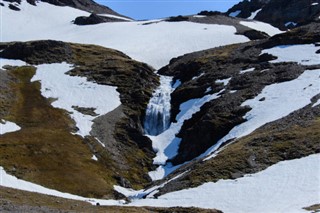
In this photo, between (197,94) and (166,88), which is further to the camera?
(166,88)

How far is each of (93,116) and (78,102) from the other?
25.8 feet

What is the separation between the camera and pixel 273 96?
81125 mm

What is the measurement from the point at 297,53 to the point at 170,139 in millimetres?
35122

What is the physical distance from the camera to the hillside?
170 feet

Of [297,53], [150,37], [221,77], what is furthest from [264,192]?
[150,37]

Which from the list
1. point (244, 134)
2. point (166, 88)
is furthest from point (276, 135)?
point (166, 88)

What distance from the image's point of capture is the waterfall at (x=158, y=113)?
3644 inches

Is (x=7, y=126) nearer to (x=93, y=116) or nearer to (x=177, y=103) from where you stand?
(x=93, y=116)

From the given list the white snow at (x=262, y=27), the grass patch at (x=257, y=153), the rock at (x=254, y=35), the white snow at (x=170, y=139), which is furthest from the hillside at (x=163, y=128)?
the white snow at (x=262, y=27)

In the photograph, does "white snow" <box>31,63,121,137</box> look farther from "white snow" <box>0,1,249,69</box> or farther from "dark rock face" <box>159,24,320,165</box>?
"white snow" <box>0,1,249,69</box>

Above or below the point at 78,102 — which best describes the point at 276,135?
below

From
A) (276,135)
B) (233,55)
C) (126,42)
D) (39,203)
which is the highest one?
(126,42)

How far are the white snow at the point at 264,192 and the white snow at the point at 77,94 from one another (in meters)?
34.4

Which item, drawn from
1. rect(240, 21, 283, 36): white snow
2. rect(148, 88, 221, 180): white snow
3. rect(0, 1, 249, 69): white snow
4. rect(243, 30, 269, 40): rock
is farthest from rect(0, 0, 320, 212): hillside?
rect(240, 21, 283, 36): white snow
